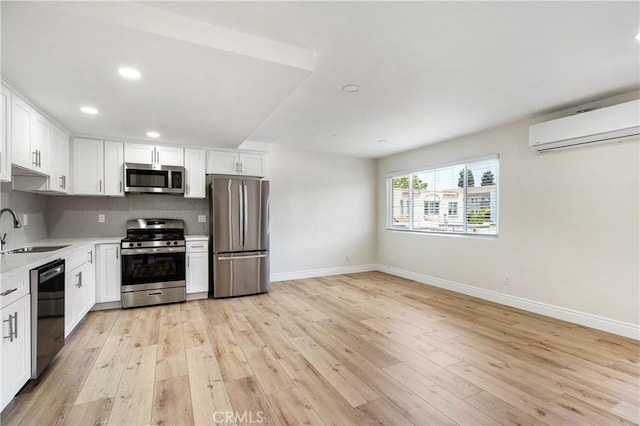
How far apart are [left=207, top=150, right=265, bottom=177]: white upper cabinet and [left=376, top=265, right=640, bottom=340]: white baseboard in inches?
137

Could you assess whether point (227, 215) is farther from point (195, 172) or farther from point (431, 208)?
point (431, 208)

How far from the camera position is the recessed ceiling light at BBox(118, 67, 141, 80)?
2.25 m

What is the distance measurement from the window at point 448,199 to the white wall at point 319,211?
2.05 ft

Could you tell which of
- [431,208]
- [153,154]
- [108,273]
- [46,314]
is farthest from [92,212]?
[431,208]

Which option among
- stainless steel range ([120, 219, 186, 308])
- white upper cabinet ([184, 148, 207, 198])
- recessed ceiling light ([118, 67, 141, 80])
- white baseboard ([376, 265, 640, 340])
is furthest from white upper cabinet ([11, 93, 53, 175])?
white baseboard ([376, 265, 640, 340])

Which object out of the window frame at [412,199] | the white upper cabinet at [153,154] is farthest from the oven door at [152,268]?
the window frame at [412,199]

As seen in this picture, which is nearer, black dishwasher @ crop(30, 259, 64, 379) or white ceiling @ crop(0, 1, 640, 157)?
white ceiling @ crop(0, 1, 640, 157)

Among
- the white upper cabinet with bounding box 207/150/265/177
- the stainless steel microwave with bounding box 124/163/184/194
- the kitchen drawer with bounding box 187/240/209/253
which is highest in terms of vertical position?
the white upper cabinet with bounding box 207/150/265/177

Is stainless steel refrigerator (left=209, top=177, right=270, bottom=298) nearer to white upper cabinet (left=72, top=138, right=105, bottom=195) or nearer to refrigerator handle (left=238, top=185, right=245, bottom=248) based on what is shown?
refrigerator handle (left=238, top=185, right=245, bottom=248)

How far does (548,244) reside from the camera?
3707 mm

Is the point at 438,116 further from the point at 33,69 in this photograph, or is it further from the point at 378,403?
the point at 33,69

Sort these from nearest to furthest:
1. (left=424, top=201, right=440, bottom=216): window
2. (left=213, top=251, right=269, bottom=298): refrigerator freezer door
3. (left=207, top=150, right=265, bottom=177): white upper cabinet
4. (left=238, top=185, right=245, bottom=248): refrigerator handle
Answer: (left=213, top=251, right=269, bottom=298): refrigerator freezer door
(left=238, top=185, right=245, bottom=248): refrigerator handle
(left=207, top=150, right=265, bottom=177): white upper cabinet
(left=424, top=201, right=440, bottom=216): window

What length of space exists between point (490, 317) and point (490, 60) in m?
2.86

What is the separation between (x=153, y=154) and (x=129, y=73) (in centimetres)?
234
